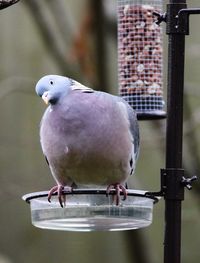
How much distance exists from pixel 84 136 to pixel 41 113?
12.3ft

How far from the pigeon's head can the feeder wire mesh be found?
792mm

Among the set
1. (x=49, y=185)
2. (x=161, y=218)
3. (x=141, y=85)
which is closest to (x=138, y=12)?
(x=141, y=85)

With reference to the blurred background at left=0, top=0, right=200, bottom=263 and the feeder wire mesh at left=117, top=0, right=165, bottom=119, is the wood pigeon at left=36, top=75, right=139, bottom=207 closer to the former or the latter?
the feeder wire mesh at left=117, top=0, right=165, bottom=119

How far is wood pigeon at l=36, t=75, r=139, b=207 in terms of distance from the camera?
3.83m

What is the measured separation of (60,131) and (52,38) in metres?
2.71

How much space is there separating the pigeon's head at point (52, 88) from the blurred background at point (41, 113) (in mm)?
2519

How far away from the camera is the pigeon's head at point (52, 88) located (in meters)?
3.77

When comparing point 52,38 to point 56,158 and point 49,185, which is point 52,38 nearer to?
point 49,185

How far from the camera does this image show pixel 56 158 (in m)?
3.88

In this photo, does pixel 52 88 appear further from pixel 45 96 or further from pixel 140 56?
pixel 140 56

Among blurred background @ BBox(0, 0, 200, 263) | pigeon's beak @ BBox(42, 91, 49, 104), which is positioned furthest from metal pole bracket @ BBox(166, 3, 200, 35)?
blurred background @ BBox(0, 0, 200, 263)

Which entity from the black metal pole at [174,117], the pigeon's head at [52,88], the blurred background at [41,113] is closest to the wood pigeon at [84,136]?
the pigeon's head at [52,88]

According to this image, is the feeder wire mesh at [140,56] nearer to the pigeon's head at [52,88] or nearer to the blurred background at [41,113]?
the pigeon's head at [52,88]

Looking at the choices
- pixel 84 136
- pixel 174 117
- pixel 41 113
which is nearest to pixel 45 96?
pixel 84 136
